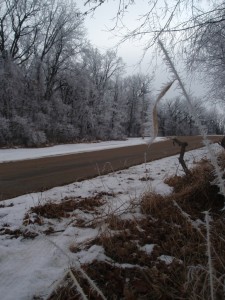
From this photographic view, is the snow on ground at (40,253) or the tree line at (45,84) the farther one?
the tree line at (45,84)

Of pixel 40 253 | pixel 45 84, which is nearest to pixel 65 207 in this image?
pixel 40 253

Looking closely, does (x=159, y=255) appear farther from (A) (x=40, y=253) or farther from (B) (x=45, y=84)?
(B) (x=45, y=84)

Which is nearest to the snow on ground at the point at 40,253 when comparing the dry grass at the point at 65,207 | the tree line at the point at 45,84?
the dry grass at the point at 65,207

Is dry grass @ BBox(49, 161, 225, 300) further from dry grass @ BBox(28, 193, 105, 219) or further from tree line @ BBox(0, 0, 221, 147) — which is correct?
tree line @ BBox(0, 0, 221, 147)

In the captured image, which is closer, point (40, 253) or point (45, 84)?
point (40, 253)

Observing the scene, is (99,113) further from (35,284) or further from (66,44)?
(35,284)

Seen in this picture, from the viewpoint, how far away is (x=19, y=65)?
103 ft

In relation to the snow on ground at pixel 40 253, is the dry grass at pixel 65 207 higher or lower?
higher

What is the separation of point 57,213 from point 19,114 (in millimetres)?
26611

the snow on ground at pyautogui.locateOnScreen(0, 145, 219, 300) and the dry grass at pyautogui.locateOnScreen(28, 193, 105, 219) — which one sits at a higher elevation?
the dry grass at pyautogui.locateOnScreen(28, 193, 105, 219)

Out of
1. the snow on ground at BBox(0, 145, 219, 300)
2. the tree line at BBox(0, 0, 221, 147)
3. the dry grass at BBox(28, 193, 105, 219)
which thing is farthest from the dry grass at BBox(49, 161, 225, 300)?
the tree line at BBox(0, 0, 221, 147)

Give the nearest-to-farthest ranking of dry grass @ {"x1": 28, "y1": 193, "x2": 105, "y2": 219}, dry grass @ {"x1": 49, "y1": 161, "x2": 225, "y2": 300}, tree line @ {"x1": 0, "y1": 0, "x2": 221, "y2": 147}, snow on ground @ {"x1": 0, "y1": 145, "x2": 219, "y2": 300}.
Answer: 1. dry grass @ {"x1": 49, "y1": 161, "x2": 225, "y2": 300}
2. snow on ground @ {"x1": 0, "y1": 145, "x2": 219, "y2": 300}
3. dry grass @ {"x1": 28, "y1": 193, "x2": 105, "y2": 219}
4. tree line @ {"x1": 0, "y1": 0, "x2": 221, "y2": 147}

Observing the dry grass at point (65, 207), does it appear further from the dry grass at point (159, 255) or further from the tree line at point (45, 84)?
the tree line at point (45, 84)

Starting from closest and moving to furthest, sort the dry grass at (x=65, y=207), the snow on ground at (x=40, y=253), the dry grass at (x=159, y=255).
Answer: the dry grass at (x=159, y=255) < the snow on ground at (x=40, y=253) < the dry grass at (x=65, y=207)
